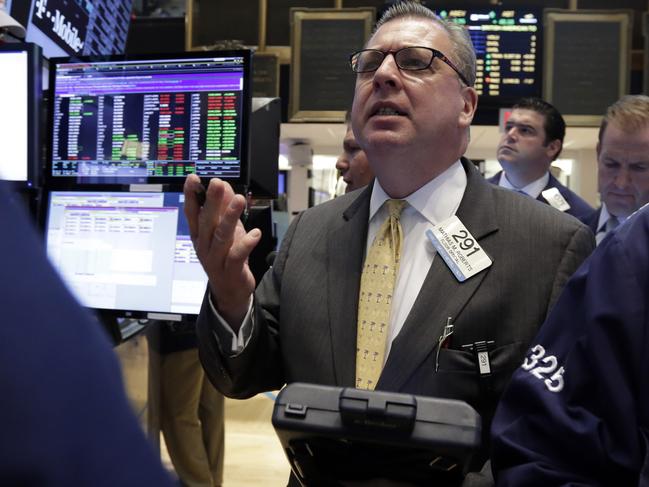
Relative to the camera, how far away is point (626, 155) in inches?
92.0

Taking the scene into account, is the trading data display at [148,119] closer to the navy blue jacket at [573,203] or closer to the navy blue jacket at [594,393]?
the navy blue jacket at [594,393]

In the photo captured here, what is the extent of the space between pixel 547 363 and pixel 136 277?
129 cm

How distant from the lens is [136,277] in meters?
1.86

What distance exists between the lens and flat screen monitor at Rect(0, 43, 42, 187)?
6.27ft

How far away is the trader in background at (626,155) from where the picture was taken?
2287mm

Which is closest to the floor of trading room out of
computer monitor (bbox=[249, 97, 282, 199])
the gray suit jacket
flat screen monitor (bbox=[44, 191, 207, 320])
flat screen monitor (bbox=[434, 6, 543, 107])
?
flat screen monitor (bbox=[44, 191, 207, 320])

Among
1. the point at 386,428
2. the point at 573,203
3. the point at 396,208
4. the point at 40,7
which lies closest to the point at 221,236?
the point at 396,208

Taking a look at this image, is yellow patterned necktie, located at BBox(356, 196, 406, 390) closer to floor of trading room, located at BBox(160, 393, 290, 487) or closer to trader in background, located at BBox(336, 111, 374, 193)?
trader in background, located at BBox(336, 111, 374, 193)

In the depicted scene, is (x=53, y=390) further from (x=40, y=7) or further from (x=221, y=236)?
(x=40, y=7)

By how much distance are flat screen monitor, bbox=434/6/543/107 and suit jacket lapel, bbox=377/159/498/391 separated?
4597mm

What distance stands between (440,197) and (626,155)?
1.21 metres

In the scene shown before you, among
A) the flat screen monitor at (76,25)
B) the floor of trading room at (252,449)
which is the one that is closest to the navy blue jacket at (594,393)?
the flat screen monitor at (76,25)

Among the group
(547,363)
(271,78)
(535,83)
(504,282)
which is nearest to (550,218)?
(504,282)

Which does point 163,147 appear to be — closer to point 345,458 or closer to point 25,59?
point 25,59
